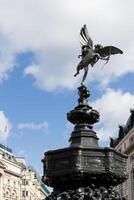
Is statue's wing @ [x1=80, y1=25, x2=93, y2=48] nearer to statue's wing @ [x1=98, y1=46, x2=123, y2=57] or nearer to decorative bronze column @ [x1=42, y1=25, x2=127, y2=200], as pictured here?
statue's wing @ [x1=98, y1=46, x2=123, y2=57]

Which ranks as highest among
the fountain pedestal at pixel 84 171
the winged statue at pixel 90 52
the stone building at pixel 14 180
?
the stone building at pixel 14 180

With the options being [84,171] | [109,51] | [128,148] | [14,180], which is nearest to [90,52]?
[109,51]

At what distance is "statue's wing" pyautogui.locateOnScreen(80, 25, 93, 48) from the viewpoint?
47.0 ft

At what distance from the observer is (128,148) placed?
9312 cm

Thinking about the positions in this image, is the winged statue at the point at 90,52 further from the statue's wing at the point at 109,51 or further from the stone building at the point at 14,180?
the stone building at the point at 14,180

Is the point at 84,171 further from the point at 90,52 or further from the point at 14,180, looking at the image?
the point at 14,180

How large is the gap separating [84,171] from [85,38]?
13.0ft

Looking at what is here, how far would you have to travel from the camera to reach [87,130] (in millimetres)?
13258

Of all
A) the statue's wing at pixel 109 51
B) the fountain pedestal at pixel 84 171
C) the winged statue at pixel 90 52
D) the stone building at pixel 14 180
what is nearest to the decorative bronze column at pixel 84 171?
the fountain pedestal at pixel 84 171

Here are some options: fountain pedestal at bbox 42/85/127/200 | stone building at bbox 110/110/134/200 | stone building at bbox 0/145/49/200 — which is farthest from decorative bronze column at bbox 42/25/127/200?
stone building at bbox 0/145/49/200

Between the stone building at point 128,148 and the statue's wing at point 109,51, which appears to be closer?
the statue's wing at point 109,51

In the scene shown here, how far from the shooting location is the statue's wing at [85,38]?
1433 centimetres

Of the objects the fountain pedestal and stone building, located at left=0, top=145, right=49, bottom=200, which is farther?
stone building, located at left=0, top=145, right=49, bottom=200

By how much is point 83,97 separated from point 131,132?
265 ft
